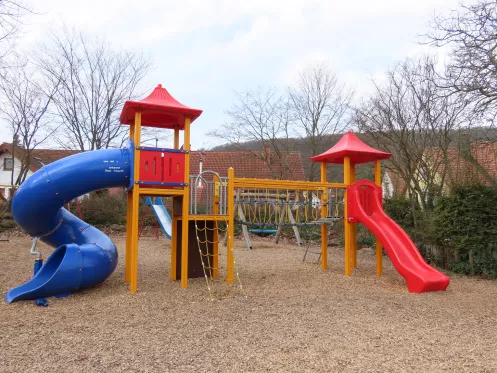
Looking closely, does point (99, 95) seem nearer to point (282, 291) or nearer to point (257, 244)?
point (257, 244)

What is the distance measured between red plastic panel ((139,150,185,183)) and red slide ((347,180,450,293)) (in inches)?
151

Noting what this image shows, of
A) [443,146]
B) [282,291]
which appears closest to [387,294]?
[282,291]

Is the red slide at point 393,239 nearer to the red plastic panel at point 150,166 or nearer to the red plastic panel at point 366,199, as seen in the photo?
the red plastic panel at point 366,199

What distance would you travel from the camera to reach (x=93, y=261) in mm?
6781

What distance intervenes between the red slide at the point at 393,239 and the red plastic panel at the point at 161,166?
384cm

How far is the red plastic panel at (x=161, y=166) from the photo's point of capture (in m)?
7.01

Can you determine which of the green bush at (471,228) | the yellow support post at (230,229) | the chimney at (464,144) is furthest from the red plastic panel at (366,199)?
the yellow support post at (230,229)

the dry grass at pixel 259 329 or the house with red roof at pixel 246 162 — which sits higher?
the house with red roof at pixel 246 162

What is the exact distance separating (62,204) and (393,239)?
6.15 meters

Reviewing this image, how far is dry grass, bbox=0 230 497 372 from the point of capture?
3754 millimetres

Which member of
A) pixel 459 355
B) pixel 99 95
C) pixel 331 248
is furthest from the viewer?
pixel 99 95

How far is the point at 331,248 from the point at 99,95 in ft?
47.9

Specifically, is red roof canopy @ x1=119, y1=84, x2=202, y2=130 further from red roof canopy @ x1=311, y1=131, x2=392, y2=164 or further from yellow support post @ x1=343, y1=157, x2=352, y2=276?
yellow support post @ x1=343, y1=157, x2=352, y2=276

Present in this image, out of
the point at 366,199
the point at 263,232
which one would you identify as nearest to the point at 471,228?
the point at 366,199
